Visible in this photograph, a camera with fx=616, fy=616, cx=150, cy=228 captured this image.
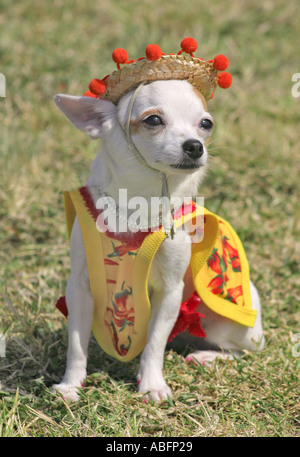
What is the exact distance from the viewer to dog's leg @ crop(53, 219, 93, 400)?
280cm


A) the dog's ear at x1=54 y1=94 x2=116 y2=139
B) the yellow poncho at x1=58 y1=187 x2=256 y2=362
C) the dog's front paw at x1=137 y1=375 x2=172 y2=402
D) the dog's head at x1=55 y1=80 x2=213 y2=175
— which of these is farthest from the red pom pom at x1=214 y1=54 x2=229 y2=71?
the dog's front paw at x1=137 y1=375 x2=172 y2=402

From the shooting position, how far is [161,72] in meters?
2.47

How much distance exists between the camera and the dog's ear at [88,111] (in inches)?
103

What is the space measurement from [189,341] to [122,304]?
0.67m

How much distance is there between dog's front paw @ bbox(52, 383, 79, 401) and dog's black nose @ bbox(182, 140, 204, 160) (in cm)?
120

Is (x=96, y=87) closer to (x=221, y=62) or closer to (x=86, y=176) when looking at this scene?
(x=221, y=62)

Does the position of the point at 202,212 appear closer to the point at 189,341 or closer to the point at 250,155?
the point at 189,341

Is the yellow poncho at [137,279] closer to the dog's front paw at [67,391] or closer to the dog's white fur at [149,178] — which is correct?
the dog's white fur at [149,178]

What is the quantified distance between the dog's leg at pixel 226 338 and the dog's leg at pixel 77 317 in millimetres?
609

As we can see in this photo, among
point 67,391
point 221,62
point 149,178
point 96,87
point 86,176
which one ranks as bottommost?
point 67,391

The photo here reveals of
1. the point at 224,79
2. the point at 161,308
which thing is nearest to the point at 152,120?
the point at 224,79

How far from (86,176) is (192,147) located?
2451 millimetres

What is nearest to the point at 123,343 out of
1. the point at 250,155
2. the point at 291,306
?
the point at 291,306

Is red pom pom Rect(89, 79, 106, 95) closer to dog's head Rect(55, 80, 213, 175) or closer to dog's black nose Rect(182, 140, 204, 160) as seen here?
dog's head Rect(55, 80, 213, 175)
